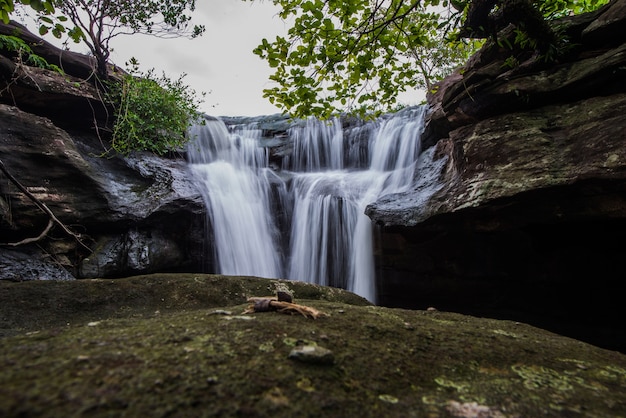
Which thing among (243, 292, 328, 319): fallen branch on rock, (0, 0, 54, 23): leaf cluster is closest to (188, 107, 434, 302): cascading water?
(243, 292, 328, 319): fallen branch on rock

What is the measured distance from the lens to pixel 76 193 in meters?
6.12

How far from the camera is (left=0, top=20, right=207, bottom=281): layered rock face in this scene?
17.7ft

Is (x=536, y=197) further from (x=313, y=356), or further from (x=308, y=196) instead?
(x=308, y=196)

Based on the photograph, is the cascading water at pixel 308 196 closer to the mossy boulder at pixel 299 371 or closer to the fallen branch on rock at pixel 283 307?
the fallen branch on rock at pixel 283 307

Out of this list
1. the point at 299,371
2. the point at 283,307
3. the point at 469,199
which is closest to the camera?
the point at 299,371

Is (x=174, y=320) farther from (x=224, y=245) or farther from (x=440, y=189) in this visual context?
(x=224, y=245)

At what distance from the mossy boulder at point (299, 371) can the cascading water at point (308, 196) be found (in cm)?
565

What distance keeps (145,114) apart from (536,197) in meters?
8.20

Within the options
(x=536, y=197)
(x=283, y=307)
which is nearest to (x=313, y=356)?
(x=283, y=307)

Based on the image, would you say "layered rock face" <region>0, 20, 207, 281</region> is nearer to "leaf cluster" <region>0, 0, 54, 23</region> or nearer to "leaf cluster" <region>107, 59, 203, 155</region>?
"leaf cluster" <region>107, 59, 203, 155</region>

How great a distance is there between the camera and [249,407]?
0.90 meters

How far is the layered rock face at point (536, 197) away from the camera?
369cm

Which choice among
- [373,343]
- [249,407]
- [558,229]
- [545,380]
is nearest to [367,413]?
[249,407]

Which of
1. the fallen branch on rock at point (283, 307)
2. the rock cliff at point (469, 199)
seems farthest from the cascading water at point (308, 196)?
the fallen branch on rock at point (283, 307)
